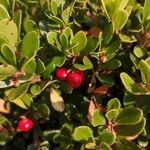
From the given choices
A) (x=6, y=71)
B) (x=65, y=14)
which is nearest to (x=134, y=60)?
(x=65, y=14)

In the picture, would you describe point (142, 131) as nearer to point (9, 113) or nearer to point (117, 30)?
point (117, 30)

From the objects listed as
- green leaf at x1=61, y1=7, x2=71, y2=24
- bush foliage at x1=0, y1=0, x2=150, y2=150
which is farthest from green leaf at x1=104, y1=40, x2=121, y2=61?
green leaf at x1=61, y1=7, x2=71, y2=24

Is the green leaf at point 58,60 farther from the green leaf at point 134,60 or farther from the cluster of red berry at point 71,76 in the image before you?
the green leaf at point 134,60

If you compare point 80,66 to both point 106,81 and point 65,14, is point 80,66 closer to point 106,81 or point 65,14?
point 106,81

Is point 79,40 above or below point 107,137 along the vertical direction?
above

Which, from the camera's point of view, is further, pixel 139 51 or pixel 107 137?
pixel 139 51
